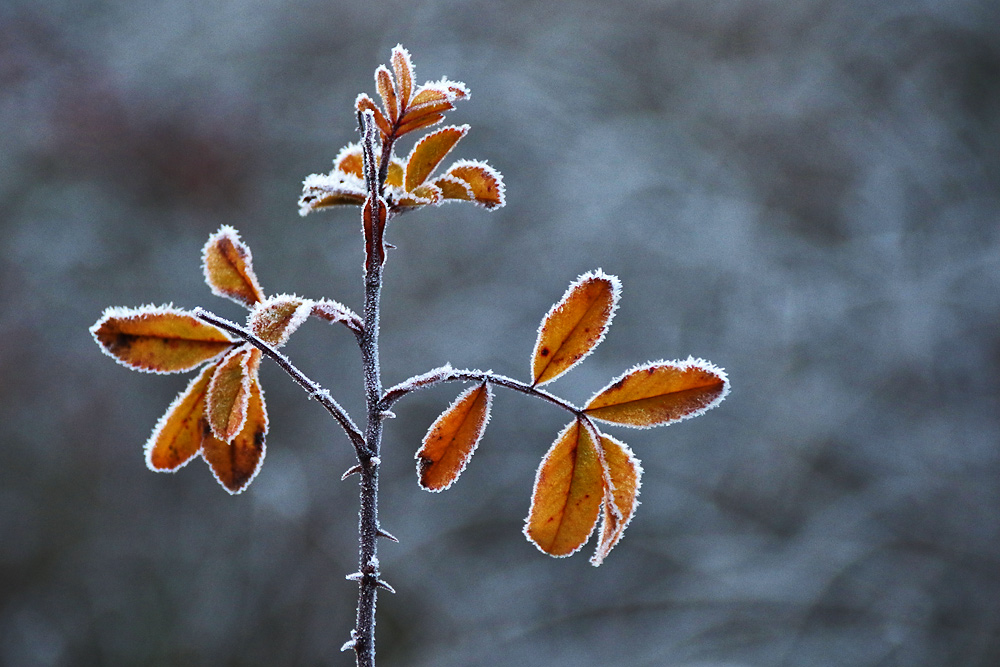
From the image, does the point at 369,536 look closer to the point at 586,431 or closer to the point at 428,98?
the point at 586,431

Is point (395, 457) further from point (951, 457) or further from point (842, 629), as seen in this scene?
point (951, 457)

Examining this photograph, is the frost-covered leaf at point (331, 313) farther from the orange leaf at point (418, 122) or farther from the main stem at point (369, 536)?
the orange leaf at point (418, 122)

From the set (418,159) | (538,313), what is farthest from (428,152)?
(538,313)

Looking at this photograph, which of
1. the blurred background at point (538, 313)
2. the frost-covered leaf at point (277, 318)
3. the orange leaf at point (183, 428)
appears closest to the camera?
the frost-covered leaf at point (277, 318)

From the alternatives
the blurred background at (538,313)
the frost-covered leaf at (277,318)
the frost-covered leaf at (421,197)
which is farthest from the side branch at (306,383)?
the blurred background at (538,313)

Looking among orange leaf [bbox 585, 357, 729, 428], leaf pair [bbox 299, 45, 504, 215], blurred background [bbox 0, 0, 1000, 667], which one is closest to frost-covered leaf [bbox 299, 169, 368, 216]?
leaf pair [bbox 299, 45, 504, 215]

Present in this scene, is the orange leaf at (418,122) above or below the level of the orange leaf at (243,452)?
above

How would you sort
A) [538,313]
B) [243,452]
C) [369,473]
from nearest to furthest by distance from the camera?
[369,473], [243,452], [538,313]

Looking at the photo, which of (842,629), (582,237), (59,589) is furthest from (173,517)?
(842,629)
